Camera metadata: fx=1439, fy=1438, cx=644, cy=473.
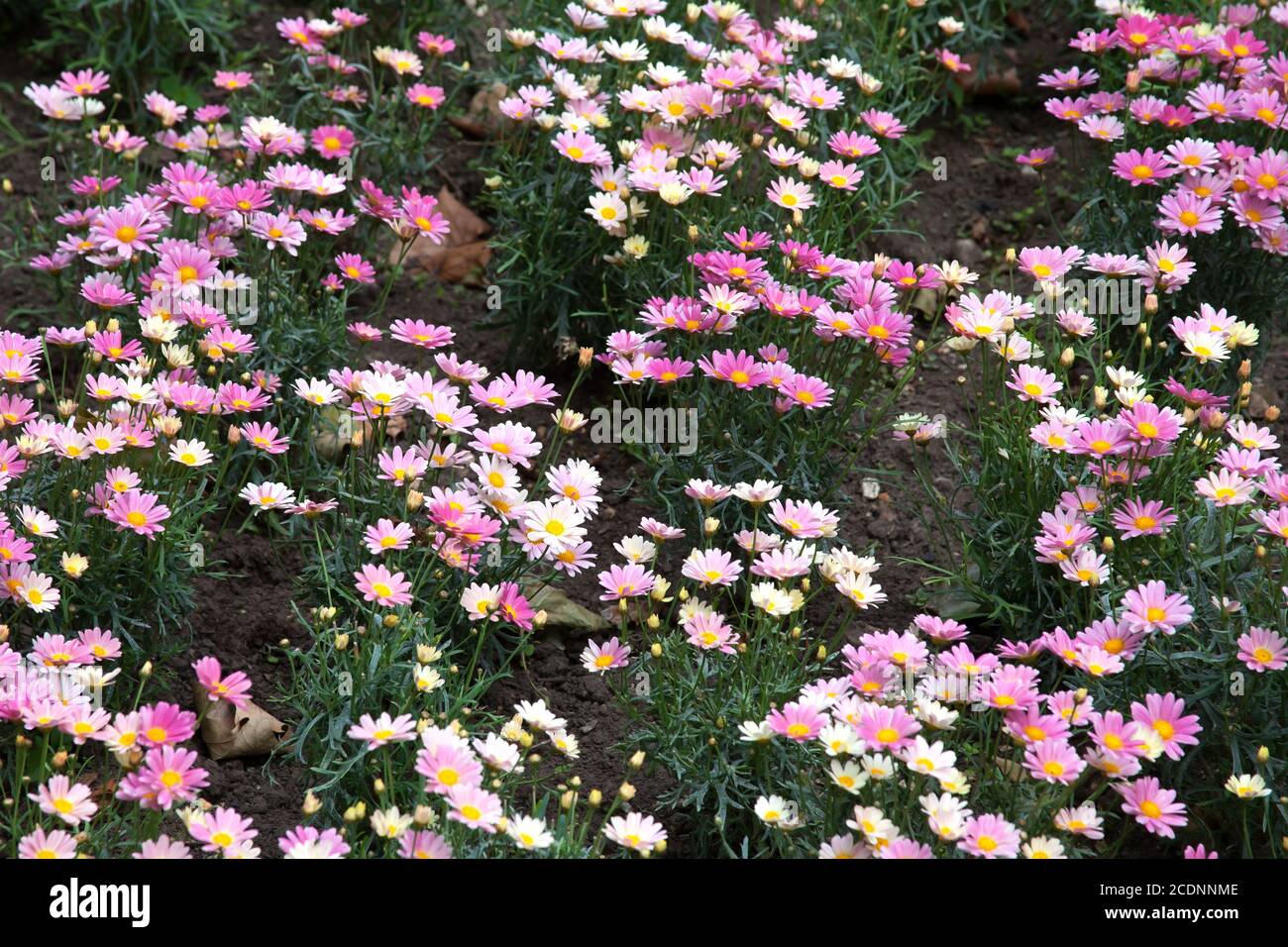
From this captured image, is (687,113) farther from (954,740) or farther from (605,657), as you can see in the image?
(954,740)

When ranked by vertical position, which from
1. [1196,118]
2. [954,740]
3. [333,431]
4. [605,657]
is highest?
[1196,118]

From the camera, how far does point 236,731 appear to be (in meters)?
3.12

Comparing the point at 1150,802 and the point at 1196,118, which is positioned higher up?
the point at 1196,118

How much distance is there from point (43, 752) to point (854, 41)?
3.33 m

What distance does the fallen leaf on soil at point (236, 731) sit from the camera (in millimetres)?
3115

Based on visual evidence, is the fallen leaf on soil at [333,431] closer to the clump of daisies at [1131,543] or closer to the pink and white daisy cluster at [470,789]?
the pink and white daisy cluster at [470,789]

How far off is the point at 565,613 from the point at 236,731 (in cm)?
82

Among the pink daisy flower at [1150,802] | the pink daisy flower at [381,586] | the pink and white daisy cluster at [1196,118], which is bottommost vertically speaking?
the pink daisy flower at [1150,802]

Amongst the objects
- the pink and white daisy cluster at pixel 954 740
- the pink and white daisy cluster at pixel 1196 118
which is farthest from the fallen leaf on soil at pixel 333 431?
the pink and white daisy cluster at pixel 1196 118

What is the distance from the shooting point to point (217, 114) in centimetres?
424

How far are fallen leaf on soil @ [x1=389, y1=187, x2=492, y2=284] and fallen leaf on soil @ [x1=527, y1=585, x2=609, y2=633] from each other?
1430 mm

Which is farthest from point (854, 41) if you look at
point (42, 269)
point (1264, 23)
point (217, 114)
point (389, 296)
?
point (42, 269)

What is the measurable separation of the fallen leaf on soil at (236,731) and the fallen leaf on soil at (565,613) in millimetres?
679

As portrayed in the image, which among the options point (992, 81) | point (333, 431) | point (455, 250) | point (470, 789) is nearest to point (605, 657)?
point (470, 789)
